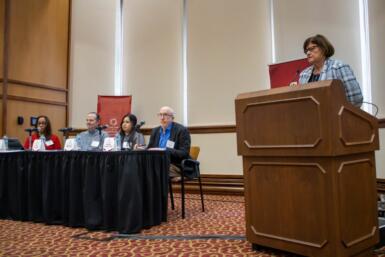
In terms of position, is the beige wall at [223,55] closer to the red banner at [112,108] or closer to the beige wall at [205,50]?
the beige wall at [205,50]

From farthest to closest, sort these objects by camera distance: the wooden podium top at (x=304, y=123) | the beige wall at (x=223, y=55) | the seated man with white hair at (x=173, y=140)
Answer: the beige wall at (x=223, y=55) < the seated man with white hair at (x=173, y=140) < the wooden podium top at (x=304, y=123)

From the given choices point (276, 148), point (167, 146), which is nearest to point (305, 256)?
point (276, 148)

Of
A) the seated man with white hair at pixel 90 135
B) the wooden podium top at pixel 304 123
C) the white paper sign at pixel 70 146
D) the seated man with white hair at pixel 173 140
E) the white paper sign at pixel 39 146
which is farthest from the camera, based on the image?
the seated man with white hair at pixel 90 135

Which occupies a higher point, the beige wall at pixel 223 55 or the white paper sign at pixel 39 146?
the beige wall at pixel 223 55

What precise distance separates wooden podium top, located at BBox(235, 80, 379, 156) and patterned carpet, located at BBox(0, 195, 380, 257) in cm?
71

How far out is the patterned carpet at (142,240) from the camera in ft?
7.43

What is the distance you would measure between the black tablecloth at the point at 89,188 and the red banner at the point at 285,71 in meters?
2.24

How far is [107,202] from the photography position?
2.92 metres

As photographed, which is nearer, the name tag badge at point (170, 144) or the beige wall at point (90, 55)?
the name tag badge at point (170, 144)

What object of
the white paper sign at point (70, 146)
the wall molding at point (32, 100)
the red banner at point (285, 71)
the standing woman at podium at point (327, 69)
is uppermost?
the red banner at point (285, 71)

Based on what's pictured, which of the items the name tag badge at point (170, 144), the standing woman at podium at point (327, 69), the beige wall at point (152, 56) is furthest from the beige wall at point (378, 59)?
the beige wall at point (152, 56)

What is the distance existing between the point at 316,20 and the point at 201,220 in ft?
10.3

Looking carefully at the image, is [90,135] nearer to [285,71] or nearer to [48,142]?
[48,142]

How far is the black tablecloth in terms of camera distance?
2.86 meters
